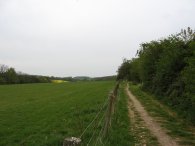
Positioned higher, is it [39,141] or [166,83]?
[166,83]

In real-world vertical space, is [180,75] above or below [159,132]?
above

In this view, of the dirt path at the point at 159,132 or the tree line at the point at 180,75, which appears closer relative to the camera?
the dirt path at the point at 159,132

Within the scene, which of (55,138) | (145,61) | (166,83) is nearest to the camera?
(55,138)

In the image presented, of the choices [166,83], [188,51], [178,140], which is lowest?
[178,140]

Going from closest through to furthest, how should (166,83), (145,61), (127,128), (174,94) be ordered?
(127,128) < (174,94) < (166,83) < (145,61)

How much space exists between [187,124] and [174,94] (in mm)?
8201

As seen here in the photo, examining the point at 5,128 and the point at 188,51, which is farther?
the point at 188,51

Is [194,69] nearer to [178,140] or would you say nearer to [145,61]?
[178,140]

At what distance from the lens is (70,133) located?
41.7 feet

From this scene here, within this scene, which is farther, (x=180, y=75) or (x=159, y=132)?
(x=180, y=75)

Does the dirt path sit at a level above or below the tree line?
below

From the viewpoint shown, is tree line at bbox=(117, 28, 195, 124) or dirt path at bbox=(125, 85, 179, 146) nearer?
dirt path at bbox=(125, 85, 179, 146)

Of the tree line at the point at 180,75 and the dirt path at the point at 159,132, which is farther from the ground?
the tree line at the point at 180,75

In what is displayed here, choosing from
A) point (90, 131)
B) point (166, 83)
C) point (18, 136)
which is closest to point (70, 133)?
point (90, 131)
